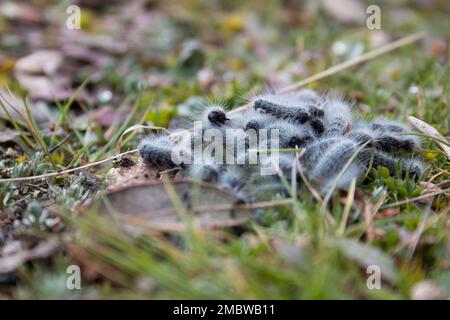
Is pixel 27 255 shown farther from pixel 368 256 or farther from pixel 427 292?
pixel 427 292

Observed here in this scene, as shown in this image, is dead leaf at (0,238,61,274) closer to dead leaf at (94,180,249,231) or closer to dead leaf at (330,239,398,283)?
Answer: dead leaf at (94,180,249,231)

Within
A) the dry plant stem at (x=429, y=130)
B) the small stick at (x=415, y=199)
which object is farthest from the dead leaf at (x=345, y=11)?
the small stick at (x=415, y=199)

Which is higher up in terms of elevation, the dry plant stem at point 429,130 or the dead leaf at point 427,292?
the dry plant stem at point 429,130

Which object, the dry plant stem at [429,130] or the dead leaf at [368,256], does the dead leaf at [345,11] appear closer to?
the dry plant stem at [429,130]

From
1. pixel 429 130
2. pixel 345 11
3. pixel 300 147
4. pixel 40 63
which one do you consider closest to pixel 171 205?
pixel 300 147

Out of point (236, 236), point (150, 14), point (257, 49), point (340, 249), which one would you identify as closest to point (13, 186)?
point (236, 236)

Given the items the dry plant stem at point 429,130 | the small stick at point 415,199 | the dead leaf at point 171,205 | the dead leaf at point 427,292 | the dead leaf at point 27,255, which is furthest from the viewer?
the dry plant stem at point 429,130

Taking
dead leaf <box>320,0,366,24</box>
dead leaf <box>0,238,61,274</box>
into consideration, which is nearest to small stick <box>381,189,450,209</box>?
dead leaf <box>0,238,61,274</box>
